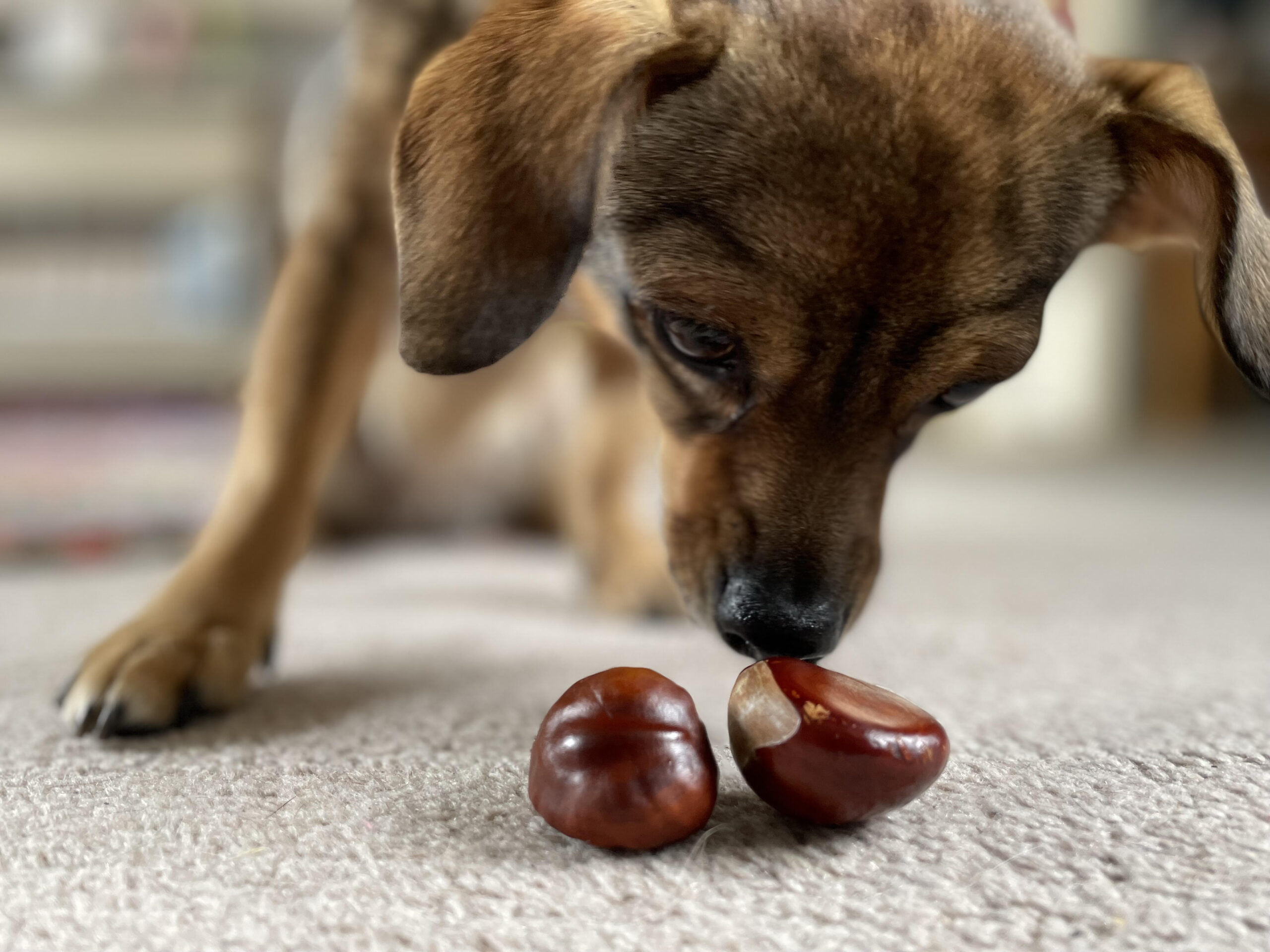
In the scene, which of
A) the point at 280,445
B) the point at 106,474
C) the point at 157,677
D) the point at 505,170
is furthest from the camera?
the point at 106,474

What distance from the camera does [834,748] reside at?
0.81 metres

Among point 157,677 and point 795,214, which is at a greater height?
point 795,214

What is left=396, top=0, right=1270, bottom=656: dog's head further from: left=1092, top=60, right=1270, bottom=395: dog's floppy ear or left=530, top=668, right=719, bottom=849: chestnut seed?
left=530, top=668, right=719, bottom=849: chestnut seed

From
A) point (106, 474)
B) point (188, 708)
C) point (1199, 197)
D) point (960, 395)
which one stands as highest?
point (1199, 197)

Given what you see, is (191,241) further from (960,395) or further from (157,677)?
(960,395)

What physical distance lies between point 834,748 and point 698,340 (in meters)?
0.47

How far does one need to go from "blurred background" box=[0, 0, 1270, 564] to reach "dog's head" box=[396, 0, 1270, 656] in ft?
14.7

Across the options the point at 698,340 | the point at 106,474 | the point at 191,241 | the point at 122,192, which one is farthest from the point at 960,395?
the point at 122,192

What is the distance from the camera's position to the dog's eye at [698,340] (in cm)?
112

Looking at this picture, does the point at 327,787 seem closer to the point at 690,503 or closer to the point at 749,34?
the point at 690,503

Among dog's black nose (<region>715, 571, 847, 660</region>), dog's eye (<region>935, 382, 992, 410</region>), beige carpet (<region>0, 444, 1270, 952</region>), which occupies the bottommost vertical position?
beige carpet (<region>0, 444, 1270, 952</region>)

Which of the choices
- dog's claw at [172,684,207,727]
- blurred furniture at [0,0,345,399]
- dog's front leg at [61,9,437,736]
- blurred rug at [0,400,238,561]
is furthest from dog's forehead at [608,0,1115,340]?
blurred furniture at [0,0,345,399]

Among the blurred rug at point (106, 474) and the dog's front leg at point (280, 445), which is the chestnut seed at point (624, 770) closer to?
the dog's front leg at point (280, 445)

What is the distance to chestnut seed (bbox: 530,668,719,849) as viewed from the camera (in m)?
0.79
